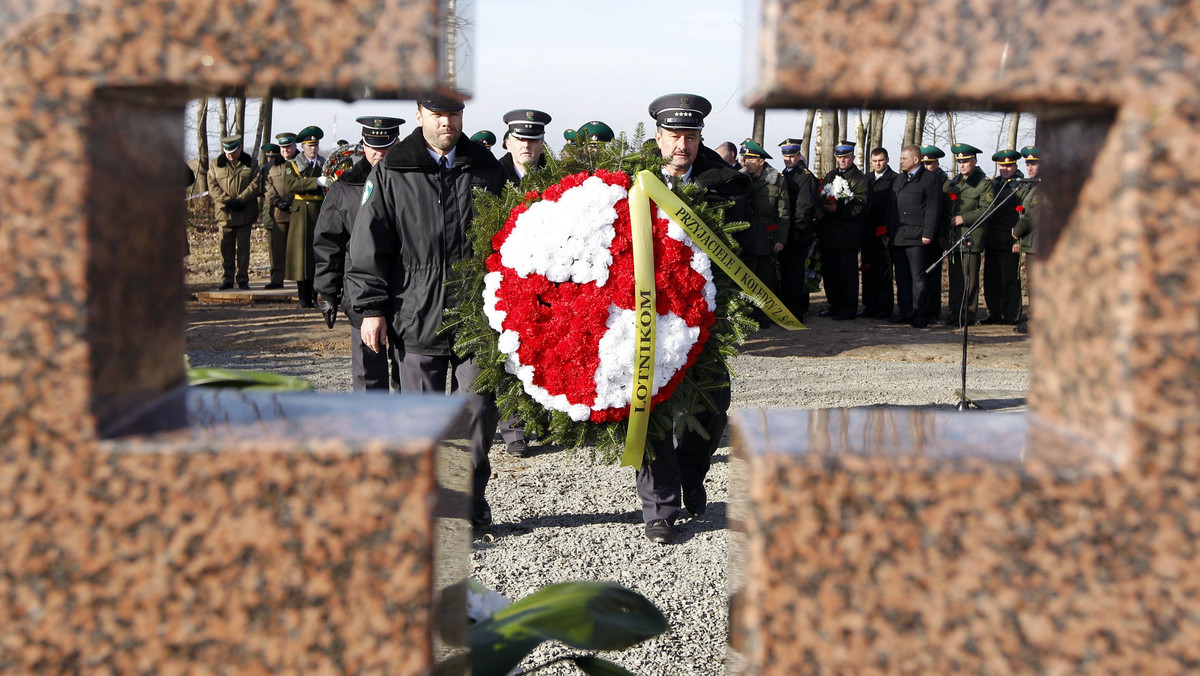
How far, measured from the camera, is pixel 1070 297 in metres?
1.22

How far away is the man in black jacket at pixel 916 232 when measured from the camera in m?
11.9

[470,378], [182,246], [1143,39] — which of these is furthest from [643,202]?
[1143,39]

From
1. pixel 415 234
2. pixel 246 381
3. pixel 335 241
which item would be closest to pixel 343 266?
pixel 335 241

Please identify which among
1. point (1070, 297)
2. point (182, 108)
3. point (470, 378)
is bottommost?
point (470, 378)

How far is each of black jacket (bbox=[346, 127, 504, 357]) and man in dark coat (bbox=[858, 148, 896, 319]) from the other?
29.1 feet

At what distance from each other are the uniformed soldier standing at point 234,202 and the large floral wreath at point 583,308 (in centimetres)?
1048

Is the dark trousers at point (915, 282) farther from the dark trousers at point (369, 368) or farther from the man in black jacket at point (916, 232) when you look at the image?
the dark trousers at point (369, 368)

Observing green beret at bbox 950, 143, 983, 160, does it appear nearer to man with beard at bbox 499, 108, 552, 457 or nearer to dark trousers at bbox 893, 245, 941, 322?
dark trousers at bbox 893, 245, 941, 322

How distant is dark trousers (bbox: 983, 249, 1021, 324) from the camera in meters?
11.9

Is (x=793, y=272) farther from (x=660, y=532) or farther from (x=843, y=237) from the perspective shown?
(x=660, y=532)

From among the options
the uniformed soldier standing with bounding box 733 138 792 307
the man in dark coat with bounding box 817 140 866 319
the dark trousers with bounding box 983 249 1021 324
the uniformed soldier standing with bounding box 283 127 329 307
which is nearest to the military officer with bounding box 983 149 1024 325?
the dark trousers with bounding box 983 249 1021 324

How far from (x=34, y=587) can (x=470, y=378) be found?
3525mm

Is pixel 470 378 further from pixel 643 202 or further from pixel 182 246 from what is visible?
pixel 182 246

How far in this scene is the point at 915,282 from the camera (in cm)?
1200
